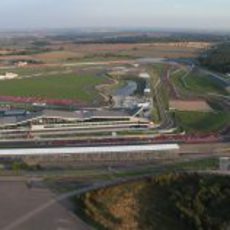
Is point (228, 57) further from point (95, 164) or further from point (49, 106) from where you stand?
point (95, 164)

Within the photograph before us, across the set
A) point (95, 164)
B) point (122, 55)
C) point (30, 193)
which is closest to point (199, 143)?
point (95, 164)

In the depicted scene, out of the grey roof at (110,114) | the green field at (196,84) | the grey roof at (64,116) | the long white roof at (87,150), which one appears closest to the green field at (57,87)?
the green field at (196,84)

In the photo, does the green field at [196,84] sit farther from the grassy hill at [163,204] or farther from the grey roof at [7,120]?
the grassy hill at [163,204]

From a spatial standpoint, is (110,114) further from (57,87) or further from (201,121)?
(57,87)

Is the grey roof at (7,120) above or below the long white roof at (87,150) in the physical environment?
below

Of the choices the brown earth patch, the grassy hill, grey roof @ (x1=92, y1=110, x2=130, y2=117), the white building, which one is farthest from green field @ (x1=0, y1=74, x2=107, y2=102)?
the grassy hill

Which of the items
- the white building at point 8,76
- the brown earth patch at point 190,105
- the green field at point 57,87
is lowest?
the white building at point 8,76

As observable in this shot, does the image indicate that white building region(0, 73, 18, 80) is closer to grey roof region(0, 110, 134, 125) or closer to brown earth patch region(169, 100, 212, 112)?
brown earth patch region(169, 100, 212, 112)
